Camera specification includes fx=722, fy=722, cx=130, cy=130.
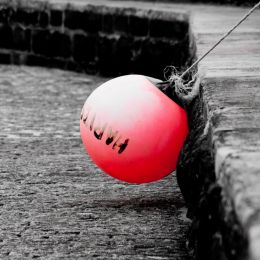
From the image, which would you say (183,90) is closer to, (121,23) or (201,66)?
(201,66)

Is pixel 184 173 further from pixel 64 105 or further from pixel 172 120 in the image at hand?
pixel 64 105

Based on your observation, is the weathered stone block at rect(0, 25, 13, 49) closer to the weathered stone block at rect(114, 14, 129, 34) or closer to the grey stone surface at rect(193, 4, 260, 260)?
the weathered stone block at rect(114, 14, 129, 34)

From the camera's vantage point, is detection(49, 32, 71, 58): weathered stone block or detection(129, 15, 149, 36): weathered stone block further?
detection(49, 32, 71, 58): weathered stone block

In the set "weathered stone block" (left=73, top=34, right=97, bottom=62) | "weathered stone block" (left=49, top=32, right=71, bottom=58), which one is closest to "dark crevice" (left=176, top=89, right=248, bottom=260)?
"weathered stone block" (left=73, top=34, right=97, bottom=62)

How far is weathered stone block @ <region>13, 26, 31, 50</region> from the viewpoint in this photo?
6.74 meters

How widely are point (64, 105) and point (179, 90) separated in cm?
233

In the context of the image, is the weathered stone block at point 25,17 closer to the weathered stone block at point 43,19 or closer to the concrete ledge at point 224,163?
the weathered stone block at point 43,19

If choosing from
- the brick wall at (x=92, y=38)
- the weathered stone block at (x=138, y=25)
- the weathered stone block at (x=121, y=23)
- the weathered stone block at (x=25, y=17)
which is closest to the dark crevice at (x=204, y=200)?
the brick wall at (x=92, y=38)

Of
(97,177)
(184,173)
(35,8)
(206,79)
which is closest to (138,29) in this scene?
(35,8)

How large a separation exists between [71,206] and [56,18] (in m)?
4.23

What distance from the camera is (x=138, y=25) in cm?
585

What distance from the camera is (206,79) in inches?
93.5

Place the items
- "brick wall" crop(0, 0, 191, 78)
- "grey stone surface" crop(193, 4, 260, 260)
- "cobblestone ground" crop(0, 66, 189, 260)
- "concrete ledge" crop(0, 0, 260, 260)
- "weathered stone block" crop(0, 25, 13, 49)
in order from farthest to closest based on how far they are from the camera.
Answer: "weathered stone block" crop(0, 25, 13, 49) < "brick wall" crop(0, 0, 191, 78) < "cobblestone ground" crop(0, 66, 189, 260) < "concrete ledge" crop(0, 0, 260, 260) < "grey stone surface" crop(193, 4, 260, 260)

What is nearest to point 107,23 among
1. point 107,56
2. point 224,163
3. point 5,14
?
point 107,56
